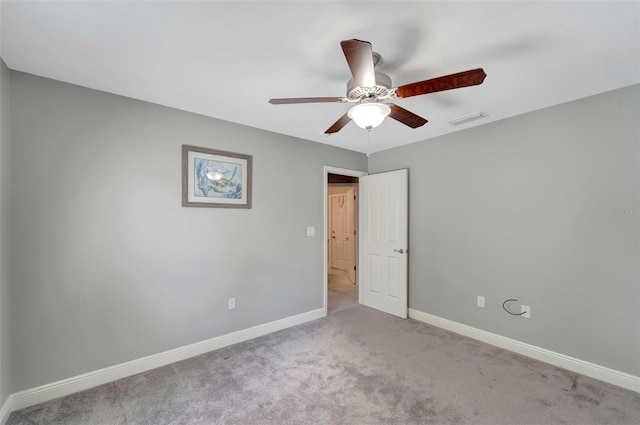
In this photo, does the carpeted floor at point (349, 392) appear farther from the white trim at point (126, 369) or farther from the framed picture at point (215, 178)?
the framed picture at point (215, 178)

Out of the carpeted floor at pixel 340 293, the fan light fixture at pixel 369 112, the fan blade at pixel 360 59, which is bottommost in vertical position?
the carpeted floor at pixel 340 293

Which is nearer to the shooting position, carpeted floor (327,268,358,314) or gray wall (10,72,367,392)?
gray wall (10,72,367,392)

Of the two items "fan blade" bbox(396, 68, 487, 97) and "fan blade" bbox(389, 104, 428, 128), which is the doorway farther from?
"fan blade" bbox(396, 68, 487, 97)

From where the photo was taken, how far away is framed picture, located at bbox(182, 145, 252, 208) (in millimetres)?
2672

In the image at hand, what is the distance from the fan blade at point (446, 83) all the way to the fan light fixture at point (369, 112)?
0.14m

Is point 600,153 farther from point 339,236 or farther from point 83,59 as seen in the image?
point 339,236

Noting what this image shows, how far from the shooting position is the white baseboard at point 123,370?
1.93 m

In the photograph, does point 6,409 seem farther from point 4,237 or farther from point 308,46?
point 308,46

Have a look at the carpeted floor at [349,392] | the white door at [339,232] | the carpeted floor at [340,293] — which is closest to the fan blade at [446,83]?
the carpeted floor at [349,392]

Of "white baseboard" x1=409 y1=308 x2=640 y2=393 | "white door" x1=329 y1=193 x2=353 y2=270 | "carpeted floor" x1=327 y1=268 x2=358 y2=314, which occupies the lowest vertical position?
"carpeted floor" x1=327 y1=268 x2=358 y2=314

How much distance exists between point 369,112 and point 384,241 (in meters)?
2.55

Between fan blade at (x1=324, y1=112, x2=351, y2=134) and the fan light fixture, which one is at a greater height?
fan blade at (x1=324, y1=112, x2=351, y2=134)

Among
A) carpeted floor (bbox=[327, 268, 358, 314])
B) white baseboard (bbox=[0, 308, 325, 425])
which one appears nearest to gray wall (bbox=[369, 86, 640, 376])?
carpeted floor (bbox=[327, 268, 358, 314])

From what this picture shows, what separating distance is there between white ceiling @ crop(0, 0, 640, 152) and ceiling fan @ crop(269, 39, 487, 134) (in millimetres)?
259
